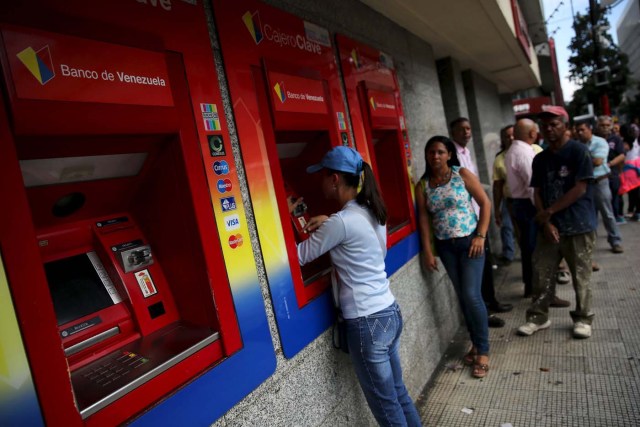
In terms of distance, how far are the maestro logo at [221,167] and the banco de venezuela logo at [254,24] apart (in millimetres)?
653

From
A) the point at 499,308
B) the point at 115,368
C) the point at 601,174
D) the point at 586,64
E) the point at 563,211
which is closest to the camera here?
the point at 115,368

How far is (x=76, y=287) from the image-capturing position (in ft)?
4.63

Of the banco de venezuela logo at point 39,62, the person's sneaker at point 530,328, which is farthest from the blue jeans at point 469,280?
the banco de venezuela logo at point 39,62

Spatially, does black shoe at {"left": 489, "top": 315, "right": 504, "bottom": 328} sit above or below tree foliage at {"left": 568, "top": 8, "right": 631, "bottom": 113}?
below

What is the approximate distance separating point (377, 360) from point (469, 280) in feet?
4.48

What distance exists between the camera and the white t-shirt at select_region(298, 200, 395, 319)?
6.35ft

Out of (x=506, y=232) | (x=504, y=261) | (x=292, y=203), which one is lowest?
(x=504, y=261)

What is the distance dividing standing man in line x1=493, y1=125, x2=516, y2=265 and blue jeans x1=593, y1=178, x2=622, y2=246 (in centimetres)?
118

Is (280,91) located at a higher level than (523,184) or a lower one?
higher

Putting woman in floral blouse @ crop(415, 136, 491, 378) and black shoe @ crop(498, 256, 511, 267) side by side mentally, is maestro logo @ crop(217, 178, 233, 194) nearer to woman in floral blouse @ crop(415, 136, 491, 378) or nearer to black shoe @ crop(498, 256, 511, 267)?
woman in floral blouse @ crop(415, 136, 491, 378)

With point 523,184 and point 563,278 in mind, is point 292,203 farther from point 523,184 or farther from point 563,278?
point 563,278

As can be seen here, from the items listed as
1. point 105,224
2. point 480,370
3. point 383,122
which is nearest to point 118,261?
point 105,224

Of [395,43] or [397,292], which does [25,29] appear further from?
[395,43]

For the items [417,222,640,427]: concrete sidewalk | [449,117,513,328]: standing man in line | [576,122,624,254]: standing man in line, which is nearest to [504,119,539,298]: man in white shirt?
[449,117,513,328]: standing man in line
